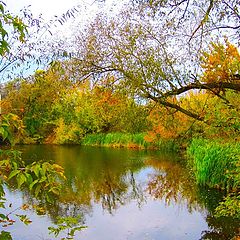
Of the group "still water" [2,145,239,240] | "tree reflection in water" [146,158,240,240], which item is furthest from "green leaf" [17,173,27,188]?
"tree reflection in water" [146,158,240,240]

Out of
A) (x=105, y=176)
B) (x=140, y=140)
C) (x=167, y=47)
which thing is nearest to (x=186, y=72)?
(x=167, y=47)

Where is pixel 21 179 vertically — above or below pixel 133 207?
above

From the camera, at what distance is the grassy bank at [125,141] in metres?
24.1

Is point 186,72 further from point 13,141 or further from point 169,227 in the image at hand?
point 13,141

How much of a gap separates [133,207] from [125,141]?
16900 millimetres

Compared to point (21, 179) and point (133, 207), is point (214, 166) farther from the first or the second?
point (21, 179)

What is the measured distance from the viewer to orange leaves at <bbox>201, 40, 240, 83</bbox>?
5.95 m

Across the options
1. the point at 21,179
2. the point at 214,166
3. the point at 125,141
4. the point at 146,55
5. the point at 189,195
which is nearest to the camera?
the point at 21,179

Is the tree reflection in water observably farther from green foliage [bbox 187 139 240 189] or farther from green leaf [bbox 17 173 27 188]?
green leaf [bbox 17 173 27 188]

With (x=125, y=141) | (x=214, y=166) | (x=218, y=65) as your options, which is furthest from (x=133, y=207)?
(x=125, y=141)

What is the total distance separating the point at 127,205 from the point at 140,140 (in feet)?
51.0

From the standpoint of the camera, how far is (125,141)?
27.0 m

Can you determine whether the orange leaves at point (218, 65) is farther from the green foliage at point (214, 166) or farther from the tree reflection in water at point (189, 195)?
the green foliage at point (214, 166)

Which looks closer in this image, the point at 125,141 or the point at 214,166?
the point at 214,166
